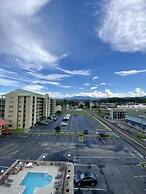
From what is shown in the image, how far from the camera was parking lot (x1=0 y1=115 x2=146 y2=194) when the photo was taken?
2161 centimetres

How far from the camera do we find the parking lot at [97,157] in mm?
21614

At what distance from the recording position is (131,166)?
91.1ft

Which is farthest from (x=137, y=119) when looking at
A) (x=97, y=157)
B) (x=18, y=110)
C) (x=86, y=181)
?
(x=86, y=181)

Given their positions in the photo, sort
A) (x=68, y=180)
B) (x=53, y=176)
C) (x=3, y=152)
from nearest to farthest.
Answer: (x=68, y=180) → (x=53, y=176) → (x=3, y=152)

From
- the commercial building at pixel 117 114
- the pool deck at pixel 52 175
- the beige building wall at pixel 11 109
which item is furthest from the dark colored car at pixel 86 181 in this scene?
the commercial building at pixel 117 114

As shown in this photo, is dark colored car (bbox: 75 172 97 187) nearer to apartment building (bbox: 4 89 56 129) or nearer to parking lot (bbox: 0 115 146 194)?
parking lot (bbox: 0 115 146 194)

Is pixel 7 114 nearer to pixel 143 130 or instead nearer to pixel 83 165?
pixel 83 165

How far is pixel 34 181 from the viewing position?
22969 mm

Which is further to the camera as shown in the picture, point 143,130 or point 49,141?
point 143,130

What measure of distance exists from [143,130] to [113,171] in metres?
40.3

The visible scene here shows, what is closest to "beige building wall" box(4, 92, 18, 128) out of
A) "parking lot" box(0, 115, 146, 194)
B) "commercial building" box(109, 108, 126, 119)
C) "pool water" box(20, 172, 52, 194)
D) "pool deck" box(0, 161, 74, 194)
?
"parking lot" box(0, 115, 146, 194)

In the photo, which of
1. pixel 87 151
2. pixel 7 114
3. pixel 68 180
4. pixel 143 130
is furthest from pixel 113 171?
pixel 7 114

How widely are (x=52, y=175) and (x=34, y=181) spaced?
2.45 metres

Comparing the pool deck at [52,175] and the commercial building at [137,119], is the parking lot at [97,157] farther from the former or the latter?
the commercial building at [137,119]
